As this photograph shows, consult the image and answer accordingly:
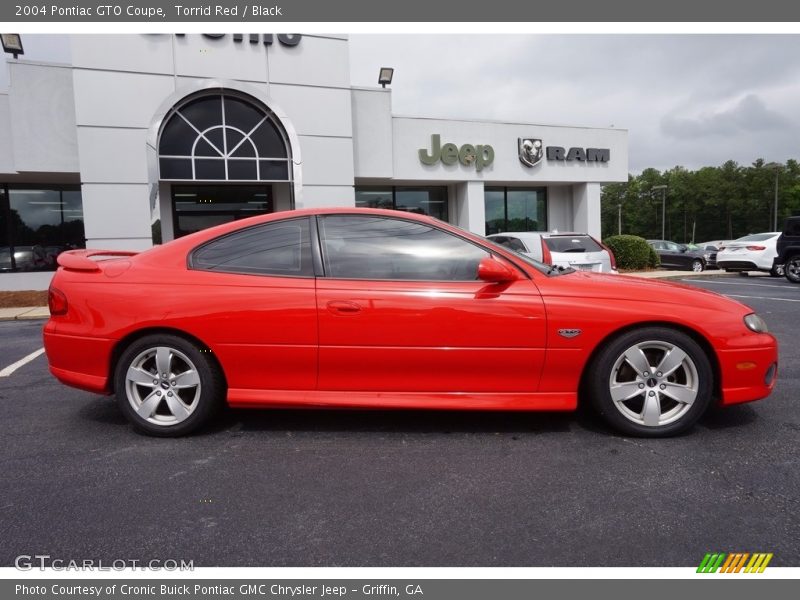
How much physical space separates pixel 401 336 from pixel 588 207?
18721mm

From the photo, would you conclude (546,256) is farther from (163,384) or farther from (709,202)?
(709,202)

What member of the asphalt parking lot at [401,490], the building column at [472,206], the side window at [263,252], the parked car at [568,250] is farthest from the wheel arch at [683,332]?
the building column at [472,206]

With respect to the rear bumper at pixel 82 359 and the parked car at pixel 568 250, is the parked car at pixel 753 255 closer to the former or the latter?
the parked car at pixel 568 250

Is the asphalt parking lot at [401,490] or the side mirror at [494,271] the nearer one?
the asphalt parking lot at [401,490]

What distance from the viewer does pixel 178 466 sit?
9.93 ft

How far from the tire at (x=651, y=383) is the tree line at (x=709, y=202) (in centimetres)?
7234

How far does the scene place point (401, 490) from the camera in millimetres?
2707

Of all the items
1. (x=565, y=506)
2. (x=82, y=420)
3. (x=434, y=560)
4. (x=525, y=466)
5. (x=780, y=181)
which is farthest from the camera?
(x=780, y=181)

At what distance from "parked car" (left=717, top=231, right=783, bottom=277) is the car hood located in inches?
627

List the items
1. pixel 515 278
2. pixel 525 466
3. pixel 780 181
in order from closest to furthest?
pixel 525 466
pixel 515 278
pixel 780 181

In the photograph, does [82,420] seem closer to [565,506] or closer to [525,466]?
[525,466]

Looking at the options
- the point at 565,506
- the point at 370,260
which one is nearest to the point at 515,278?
the point at 370,260

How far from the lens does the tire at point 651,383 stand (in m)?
3.25

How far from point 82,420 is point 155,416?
0.85 metres
